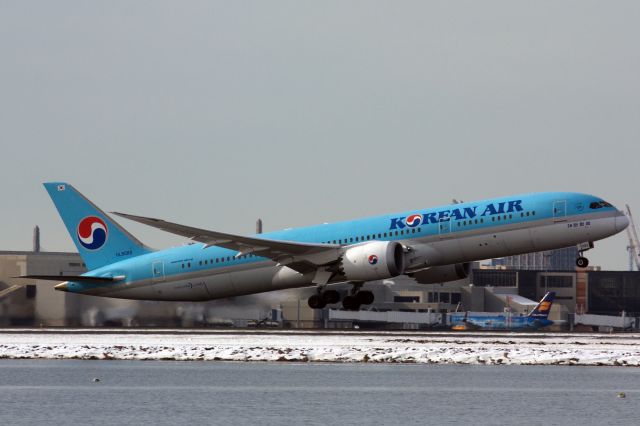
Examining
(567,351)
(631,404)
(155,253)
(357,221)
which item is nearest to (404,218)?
(357,221)

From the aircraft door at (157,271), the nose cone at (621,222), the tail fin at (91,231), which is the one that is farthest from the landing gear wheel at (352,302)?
the nose cone at (621,222)

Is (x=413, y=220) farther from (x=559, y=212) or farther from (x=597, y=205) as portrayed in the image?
(x=597, y=205)

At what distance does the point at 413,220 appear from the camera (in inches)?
2633

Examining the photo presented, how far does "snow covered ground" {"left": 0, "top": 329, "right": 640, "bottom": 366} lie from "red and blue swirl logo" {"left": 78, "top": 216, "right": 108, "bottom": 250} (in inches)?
215

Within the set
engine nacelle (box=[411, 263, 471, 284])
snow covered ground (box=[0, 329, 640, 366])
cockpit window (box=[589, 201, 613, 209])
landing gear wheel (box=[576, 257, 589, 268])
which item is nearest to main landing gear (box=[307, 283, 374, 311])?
snow covered ground (box=[0, 329, 640, 366])

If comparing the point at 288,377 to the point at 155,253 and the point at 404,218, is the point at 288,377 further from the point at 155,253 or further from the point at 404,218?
the point at 155,253

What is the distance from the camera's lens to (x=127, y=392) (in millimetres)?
45438

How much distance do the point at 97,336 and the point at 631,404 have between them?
39278 millimetres

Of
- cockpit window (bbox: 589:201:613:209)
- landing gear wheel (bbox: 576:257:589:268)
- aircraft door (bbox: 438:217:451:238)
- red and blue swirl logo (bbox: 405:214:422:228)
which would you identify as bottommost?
landing gear wheel (bbox: 576:257:589:268)

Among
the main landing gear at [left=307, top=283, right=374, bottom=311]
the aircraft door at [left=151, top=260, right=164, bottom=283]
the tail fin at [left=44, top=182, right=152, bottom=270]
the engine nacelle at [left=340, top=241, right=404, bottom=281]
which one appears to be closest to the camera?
the engine nacelle at [left=340, top=241, right=404, bottom=281]

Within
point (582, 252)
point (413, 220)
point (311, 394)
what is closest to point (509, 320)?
point (582, 252)

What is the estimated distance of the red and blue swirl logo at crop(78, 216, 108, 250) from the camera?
7856 centimetres

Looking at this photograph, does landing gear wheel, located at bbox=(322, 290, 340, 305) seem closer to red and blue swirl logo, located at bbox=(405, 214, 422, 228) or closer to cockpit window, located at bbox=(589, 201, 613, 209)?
red and blue swirl logo, located at bbox=(405, 214, 422, 228)

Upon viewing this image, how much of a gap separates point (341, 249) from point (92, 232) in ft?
58.6
